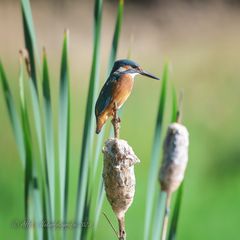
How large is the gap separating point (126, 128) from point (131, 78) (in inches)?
34.3

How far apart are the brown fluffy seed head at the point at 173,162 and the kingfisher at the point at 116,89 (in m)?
0.18

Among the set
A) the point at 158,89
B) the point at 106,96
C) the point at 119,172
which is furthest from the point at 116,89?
the point at 158,89

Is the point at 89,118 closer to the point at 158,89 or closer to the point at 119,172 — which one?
the point at 119,172

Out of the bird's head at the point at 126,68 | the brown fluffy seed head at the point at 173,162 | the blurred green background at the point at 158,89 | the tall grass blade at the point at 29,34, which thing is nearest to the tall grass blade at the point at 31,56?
the tall grass blade at the point at 29,34

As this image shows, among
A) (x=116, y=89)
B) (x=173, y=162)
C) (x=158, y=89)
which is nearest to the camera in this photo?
(x=173, y=162)

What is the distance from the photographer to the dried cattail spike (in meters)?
0.54

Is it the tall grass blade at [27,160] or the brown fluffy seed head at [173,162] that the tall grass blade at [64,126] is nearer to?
the tall grass blade at [27,160]

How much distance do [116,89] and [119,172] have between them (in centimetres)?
14

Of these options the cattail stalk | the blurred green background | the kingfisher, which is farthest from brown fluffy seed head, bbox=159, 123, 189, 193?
the blurred green background

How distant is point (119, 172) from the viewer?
1.76 feet

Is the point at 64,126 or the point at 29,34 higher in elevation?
the point at 29,34

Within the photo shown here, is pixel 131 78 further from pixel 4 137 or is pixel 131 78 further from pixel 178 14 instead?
pixel 178 14

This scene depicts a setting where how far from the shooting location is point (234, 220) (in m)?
1.51

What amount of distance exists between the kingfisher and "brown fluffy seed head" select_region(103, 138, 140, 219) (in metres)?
0.11
